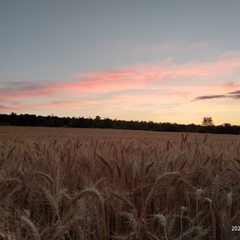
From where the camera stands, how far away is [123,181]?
2.80 meters

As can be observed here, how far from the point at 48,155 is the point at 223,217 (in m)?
2.13

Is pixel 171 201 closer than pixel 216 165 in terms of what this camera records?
Yes

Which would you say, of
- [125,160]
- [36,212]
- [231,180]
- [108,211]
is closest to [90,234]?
[108,211]

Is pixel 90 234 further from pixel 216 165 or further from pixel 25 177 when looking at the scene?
pixel 216 165

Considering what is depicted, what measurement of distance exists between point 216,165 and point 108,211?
1.55m

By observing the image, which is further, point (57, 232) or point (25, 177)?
point (25, 177)

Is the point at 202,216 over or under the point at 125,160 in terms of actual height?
under

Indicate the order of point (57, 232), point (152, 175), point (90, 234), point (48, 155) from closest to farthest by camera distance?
point (57, 232), point (90, 234), point (152, 175), point (48, 155)

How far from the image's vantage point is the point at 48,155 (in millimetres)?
3576

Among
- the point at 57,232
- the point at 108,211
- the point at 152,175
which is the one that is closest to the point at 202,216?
the point at 152,175

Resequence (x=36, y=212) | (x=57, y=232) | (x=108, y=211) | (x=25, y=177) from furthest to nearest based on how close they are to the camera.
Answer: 1. (x=25, y=177)
2. (x=36, y=212)
3. (x=108, y=211)
4. (x=57, y=232)

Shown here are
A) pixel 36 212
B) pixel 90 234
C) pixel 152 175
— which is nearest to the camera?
pixel 90 234

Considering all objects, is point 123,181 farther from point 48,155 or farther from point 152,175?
point 48,155

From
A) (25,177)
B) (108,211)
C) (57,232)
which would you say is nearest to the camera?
(57,232)
